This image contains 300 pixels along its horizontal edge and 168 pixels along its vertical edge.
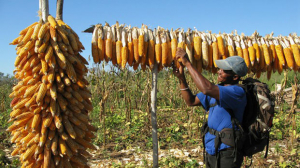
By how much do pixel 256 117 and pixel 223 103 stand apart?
0.39 meters

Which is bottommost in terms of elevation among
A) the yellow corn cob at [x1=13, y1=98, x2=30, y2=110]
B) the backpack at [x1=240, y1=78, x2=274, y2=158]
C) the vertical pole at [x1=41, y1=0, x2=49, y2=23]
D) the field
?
the field

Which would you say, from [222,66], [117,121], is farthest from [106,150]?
[222,66]

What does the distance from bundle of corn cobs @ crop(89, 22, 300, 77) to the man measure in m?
0.68

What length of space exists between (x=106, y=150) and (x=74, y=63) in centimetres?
298

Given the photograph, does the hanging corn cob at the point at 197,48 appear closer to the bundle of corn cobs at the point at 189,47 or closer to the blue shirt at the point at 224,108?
the bundle of corn cobs at the point at 189,47

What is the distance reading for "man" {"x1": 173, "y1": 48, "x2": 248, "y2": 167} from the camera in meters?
2.12

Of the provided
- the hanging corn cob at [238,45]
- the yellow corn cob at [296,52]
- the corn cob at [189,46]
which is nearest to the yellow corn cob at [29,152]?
the corn cob at [189,46]

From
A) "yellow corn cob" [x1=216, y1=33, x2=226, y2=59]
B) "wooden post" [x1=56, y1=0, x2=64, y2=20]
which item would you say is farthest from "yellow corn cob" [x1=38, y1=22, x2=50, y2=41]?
"yellow corn cob" [x1=216, y1=33, x2=226, y2=59]

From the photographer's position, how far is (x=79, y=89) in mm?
2254

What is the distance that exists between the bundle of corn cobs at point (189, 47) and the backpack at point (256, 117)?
0.96 meters

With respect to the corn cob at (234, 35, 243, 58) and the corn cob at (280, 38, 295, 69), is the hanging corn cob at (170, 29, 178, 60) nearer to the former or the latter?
the corn cob at (234, 35, 243, 58)

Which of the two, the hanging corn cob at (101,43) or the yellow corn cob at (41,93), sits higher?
the hanging corn cob at (101,43)

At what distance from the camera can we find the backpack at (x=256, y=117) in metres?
2.21

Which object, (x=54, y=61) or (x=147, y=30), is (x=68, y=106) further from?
(x=147, y=30)
